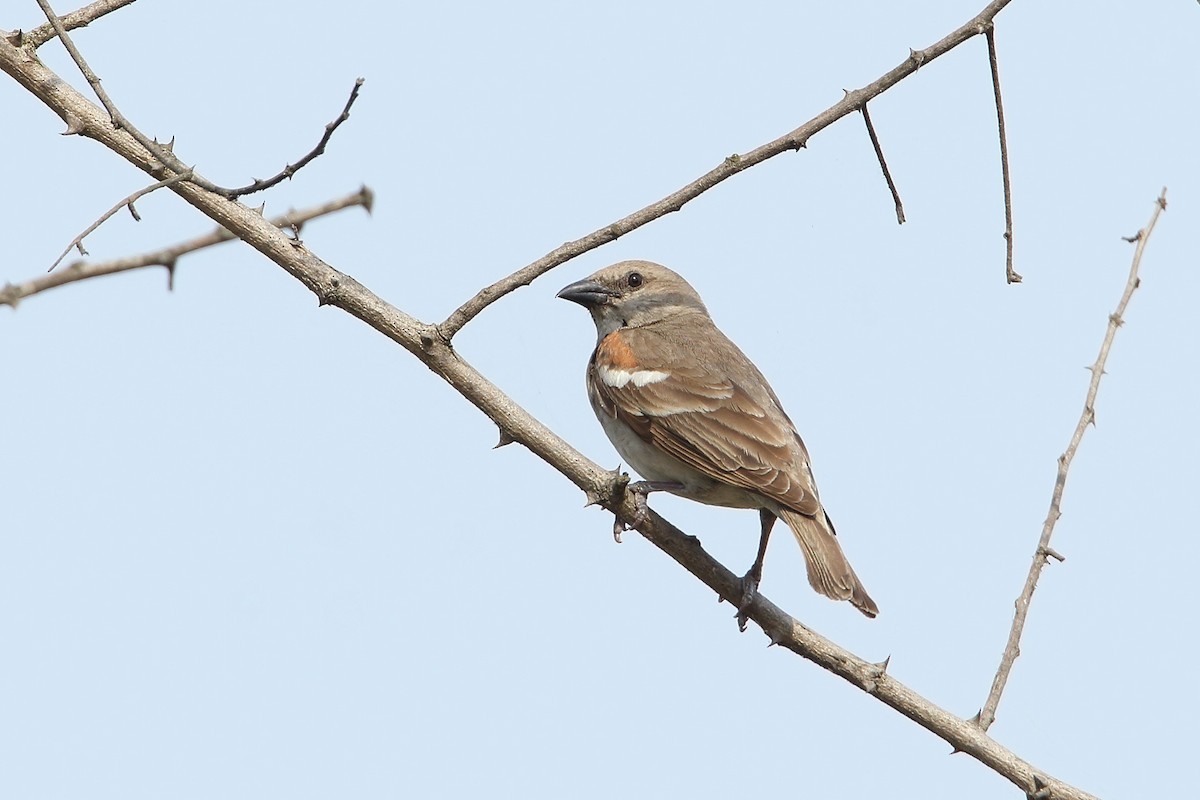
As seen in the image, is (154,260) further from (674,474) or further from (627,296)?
(627,296)

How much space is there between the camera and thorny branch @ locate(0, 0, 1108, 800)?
4.48 m

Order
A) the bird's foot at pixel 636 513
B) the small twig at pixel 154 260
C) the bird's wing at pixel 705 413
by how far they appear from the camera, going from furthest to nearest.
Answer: the bird's wing at pixel 705 413 → the bird's foot at pixel 636 513 → the small twig at pixel 154 260

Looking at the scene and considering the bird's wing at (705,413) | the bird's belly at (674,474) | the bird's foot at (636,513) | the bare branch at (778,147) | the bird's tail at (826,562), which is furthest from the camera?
the bird's belly at (674,474)

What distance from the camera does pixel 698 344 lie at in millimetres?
7535

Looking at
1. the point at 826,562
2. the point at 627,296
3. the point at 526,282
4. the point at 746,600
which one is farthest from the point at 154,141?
the point at 627,296

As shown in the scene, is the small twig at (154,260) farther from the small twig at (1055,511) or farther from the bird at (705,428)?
the small twig at (1055,511)

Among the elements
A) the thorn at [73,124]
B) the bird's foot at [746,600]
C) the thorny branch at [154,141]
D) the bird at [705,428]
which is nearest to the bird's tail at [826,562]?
the bird at [705,428]

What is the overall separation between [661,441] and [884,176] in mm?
2192

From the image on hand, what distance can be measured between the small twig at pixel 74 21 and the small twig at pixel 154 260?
3.13ft

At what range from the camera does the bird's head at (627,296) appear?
7984 mm

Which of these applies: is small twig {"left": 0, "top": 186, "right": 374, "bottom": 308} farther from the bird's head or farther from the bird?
the bird's head

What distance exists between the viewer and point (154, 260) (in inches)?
152

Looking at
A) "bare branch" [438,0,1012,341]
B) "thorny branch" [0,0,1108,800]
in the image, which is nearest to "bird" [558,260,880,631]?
"thorny branch" [0,0,1108,800]

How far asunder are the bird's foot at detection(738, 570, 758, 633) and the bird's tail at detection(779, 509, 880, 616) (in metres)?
0.46
